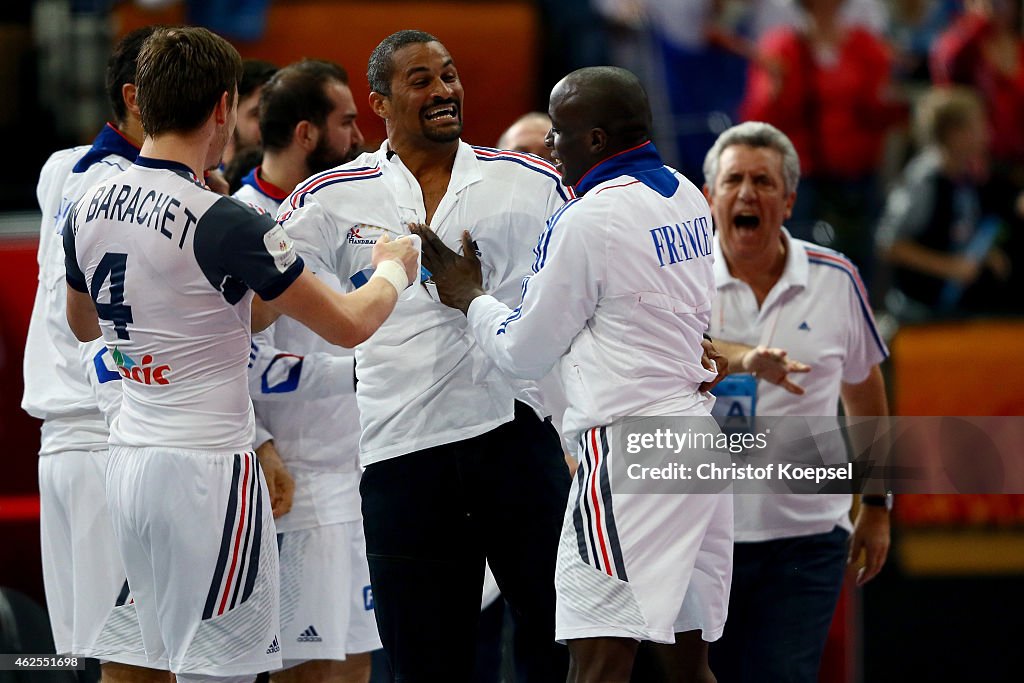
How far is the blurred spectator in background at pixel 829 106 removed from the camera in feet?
28.6

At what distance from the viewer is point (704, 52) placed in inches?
360

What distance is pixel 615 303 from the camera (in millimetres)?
3824

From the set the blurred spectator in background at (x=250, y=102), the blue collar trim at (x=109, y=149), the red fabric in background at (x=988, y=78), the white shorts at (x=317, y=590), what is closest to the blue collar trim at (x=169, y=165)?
the blue collar trim at (x=109, y=149)

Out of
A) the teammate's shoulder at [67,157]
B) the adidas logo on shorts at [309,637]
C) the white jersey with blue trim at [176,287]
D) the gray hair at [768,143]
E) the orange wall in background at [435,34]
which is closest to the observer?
the white jersey with blue trim at [176,287]

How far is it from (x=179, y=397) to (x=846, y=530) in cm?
267

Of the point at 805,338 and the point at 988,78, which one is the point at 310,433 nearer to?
the point at 805,338

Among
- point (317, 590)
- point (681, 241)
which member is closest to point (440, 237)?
point (681, 241)

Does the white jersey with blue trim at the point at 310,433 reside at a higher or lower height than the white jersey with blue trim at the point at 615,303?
lower

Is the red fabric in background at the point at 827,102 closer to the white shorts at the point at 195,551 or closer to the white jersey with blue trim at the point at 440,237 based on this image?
the white jersey with blue trim at the point at 440,237

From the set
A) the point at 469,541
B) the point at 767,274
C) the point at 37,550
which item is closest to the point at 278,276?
the point at 469,541

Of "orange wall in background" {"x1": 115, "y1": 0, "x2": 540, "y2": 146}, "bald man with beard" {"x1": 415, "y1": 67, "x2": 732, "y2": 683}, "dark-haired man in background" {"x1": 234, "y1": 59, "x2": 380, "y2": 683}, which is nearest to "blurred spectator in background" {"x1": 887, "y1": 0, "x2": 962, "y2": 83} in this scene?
"orange wall in background" {"x1": 115, "y1": 0, "x2": 540, "y2": 146}

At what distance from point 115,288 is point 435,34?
5776 millimetres

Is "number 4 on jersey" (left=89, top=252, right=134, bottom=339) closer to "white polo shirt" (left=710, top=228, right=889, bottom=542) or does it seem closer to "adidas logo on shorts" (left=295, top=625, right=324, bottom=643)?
"adidas logo on shorts" (left=295, top=625, right=324, bottom=643)

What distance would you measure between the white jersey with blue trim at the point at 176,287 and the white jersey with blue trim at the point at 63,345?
72 cm
